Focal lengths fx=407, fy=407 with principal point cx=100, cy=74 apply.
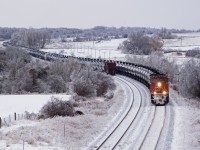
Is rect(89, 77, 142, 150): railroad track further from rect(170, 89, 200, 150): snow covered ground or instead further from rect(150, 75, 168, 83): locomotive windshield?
rect(170, 89, 200, 150): snow covered ground

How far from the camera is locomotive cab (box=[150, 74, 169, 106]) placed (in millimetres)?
44562

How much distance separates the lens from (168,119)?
124ft

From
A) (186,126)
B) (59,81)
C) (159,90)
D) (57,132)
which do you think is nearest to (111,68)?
(59,81)

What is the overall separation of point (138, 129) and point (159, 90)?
11.3 m

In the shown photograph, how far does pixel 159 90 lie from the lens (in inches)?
1774

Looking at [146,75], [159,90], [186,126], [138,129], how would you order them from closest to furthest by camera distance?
[138,129]
[186,126]
[159,90]
[146,75]

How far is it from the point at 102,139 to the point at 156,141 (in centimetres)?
414

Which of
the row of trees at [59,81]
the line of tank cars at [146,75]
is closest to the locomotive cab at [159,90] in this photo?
the line of tank cars at [146,75]

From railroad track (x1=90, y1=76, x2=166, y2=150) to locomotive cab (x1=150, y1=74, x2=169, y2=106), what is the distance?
0.91m

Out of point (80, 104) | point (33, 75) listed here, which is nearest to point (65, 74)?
point (33, 75)

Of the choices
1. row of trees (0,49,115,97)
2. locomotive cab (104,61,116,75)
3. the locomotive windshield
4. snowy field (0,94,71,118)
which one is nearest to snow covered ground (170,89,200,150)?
the locomotive windshield

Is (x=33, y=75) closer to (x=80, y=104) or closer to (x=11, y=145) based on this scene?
(x=80, y=104)

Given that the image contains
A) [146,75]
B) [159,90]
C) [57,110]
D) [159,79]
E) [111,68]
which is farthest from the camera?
[111,68]

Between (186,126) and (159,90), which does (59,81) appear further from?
(186,126)
